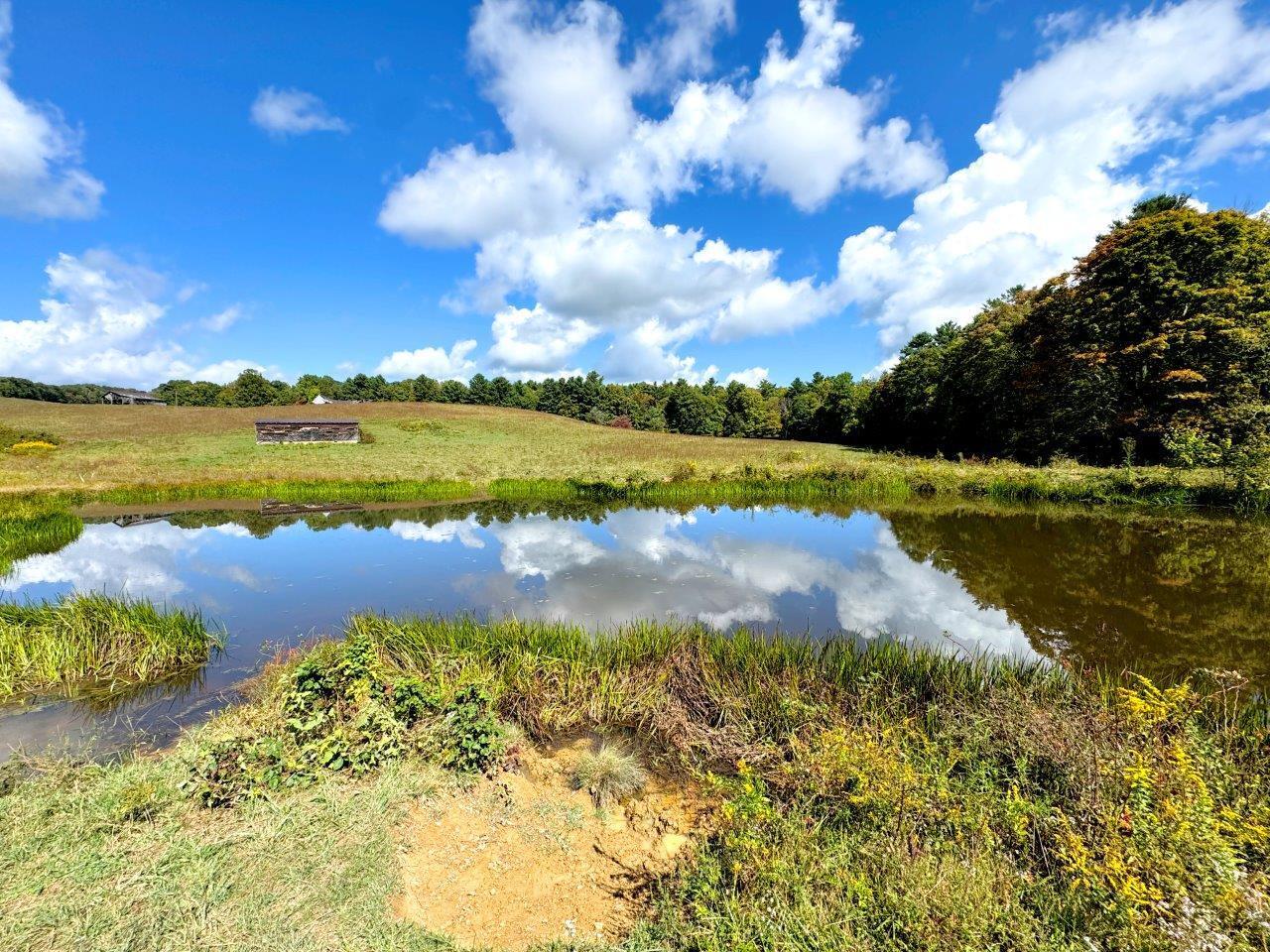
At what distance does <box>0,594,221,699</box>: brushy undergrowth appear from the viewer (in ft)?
26.7

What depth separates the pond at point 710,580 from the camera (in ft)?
29.6

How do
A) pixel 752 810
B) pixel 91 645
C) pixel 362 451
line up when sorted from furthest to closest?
1. pixel 362 451
2. pixel 91 645
3. pixel 752 810

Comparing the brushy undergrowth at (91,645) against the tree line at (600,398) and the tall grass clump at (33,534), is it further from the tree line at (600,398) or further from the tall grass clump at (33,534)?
the tree line at (600,398)

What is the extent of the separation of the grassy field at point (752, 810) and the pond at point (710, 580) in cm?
172

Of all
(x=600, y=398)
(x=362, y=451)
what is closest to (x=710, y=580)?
(x=362, y=451)

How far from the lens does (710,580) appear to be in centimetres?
1354

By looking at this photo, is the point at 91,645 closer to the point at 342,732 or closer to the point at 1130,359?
the point at 342,732

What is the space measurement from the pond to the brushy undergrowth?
506mm

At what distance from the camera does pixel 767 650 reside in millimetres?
7621

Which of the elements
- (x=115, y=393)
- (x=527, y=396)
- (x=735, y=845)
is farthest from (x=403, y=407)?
(x=735, y=845)

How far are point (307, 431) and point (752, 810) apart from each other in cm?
5490

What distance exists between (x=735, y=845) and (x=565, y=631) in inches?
177

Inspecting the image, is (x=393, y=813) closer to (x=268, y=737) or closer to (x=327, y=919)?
(x=327, y=919)

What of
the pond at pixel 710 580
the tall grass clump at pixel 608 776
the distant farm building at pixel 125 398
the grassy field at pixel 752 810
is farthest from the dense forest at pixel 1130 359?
the distant farm building at pixel 125 398
